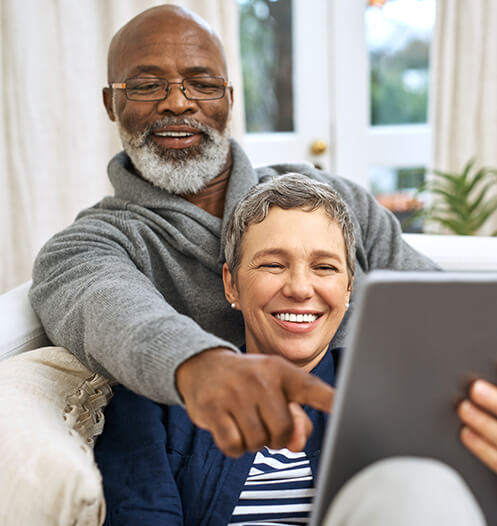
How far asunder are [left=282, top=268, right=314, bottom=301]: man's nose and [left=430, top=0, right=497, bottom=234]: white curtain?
1.75m

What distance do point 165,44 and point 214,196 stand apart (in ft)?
1.22

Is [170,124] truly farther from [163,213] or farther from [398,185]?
[398,185]

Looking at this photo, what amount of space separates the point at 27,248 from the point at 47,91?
0.65 meters

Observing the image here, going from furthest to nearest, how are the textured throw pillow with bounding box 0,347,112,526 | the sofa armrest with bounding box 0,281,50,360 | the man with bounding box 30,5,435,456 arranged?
the sofa armrest with bounding box 0,281,50,360 → the man with bounding box 30,5,435,456 → the textured throw pillow with bounding box 0,347,112,526

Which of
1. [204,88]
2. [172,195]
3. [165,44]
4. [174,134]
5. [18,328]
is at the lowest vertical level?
[18,328]

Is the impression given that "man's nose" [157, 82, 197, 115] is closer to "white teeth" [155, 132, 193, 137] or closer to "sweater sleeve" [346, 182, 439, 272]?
"white teeth" [155, 132, 193, 137]

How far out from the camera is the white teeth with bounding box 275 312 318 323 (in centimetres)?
107

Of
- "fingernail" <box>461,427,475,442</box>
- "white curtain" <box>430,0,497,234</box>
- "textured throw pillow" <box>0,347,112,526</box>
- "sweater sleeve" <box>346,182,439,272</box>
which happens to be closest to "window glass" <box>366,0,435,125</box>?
"white curtain" <box>430,0,497,234</box>

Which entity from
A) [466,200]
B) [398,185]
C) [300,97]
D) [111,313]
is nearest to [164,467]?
[111,313]

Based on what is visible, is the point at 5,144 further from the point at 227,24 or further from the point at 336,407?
the point at 336,407

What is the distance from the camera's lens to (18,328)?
1188 mm

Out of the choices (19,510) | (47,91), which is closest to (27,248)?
(47,91)

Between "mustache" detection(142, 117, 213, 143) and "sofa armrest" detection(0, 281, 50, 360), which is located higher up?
"mustache" detection(142, 117, 213, 143)

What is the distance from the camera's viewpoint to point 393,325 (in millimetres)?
525
